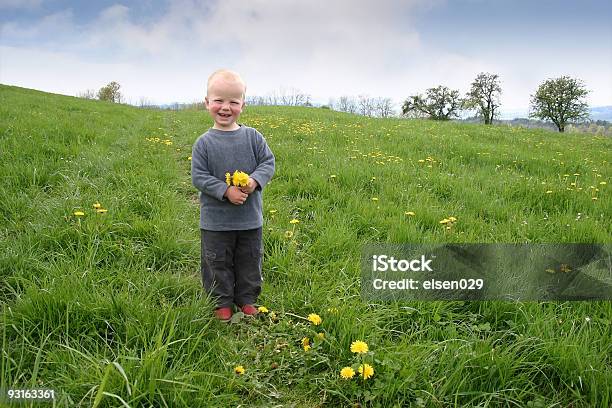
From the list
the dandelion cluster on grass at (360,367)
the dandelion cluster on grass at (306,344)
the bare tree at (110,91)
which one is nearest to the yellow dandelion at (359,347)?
the dandelion cluster on grass at (360,367)

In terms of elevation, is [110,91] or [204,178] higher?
[110,91]

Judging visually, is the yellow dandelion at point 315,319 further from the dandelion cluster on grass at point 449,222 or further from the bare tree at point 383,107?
the bare tree at point 383,107

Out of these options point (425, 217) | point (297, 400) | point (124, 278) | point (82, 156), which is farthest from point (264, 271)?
point (82, 156)

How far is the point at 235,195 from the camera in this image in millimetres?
2469

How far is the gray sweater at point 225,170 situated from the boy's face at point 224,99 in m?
0.12

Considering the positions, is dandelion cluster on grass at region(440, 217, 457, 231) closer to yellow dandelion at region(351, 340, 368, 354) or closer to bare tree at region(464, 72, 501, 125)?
yellow dandelion at region(351, 340, 368, 354)

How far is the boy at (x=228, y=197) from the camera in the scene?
2.53 meters

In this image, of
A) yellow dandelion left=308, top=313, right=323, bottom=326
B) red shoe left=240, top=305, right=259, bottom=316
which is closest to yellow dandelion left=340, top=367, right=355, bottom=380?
yellow dandelion left=308, top=313, right=323, bottom=326

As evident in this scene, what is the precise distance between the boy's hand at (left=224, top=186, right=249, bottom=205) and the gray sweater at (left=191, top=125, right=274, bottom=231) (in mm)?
95

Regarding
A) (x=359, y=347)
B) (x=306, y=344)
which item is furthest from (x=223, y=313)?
(x=359, y=347)

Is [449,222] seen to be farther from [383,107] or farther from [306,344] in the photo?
[383,107]

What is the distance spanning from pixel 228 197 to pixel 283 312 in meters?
0.87

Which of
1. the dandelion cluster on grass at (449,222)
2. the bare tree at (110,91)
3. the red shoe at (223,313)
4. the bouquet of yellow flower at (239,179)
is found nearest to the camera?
the bouquet of yellow flower at (239,179)

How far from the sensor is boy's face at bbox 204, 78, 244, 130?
8.18 feet
